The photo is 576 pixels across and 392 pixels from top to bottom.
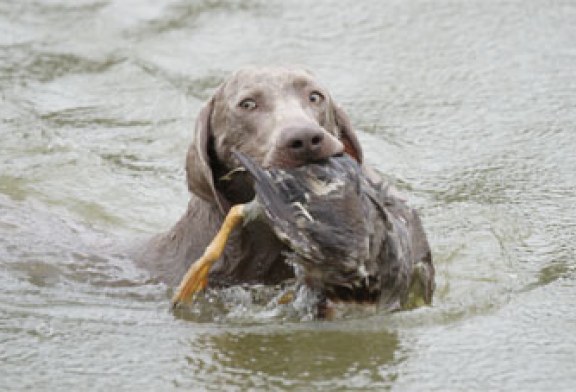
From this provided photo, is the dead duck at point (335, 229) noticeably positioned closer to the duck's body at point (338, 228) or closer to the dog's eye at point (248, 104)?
the duck's body at point (338, 228)

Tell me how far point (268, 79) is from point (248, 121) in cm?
23

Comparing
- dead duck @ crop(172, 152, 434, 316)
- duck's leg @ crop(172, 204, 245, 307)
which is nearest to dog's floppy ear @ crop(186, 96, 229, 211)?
duck's leg @ crop(172, 204, 245, 307)

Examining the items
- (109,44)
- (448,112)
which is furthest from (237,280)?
(109,44)

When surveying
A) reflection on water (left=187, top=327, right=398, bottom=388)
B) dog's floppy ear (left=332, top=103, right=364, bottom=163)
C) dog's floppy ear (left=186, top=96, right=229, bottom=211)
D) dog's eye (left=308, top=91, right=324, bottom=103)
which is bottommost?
reflection on water (left=187, top=327, right=398, bottom=388)

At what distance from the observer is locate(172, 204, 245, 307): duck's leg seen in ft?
17.4

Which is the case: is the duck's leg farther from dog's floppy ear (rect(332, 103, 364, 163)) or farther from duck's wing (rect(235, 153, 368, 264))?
dog's floppy ear (rect(332, 103, 364, 163))

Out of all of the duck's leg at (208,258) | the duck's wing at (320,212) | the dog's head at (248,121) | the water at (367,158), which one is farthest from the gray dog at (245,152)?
the duck's wing at (320,212)

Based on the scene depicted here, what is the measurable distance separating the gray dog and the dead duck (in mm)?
401

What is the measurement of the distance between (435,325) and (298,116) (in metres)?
0.99

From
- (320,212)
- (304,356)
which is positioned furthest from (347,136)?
(304,356)

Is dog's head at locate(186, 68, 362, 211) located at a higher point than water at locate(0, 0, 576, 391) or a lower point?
higher

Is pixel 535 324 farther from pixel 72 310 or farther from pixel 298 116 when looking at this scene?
pixel 72 310

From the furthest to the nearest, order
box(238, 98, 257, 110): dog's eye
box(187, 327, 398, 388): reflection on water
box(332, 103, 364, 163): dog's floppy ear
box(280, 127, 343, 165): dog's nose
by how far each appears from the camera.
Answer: box(332, 103, 364, 163): dog's floppy ear → box(238, 98, 257, 110): dog's eye → box(280, 127, 343, 165): dog's nose → box(187, 327, 398, 388): reflection on water

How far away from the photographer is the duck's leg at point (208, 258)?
17.4 feet
